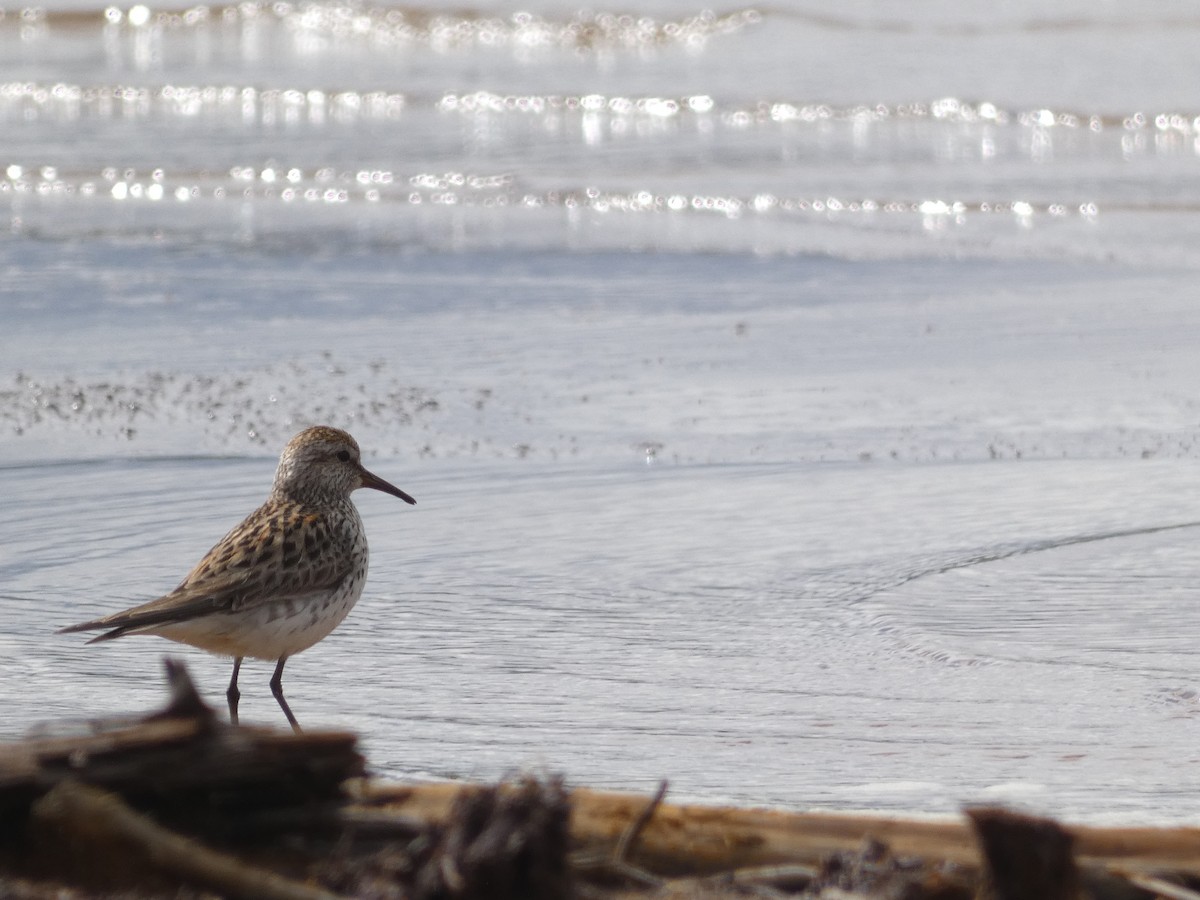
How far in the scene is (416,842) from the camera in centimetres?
287

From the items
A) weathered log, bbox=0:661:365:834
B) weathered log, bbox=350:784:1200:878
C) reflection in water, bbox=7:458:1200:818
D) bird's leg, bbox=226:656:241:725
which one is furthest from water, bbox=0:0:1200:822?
weathered log, bbox=0:661:365:834

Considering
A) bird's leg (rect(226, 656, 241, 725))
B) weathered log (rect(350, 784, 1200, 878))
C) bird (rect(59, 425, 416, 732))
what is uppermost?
bird (rect(59, 425, 416, 732))

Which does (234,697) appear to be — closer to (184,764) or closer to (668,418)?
(184,764)

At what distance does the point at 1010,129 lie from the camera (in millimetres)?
16328

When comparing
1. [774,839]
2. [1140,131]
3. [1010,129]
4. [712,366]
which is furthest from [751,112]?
[774,839]

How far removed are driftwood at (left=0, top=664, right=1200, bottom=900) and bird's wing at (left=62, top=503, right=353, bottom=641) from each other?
1694 mm

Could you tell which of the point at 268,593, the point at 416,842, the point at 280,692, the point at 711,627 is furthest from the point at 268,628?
the point at 416,842

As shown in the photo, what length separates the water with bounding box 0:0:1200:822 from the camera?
498 centimetres

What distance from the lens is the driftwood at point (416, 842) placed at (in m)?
2.69

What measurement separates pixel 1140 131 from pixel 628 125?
14.8 ft

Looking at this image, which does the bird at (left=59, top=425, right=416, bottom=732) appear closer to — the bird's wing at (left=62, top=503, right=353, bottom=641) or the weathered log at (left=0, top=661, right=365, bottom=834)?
the bird's wing at (left=62, top=503, right=353, bottom=641)

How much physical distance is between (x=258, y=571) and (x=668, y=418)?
10.8ft

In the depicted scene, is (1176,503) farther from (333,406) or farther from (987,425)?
(333,406)

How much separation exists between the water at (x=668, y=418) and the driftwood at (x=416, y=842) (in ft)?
4.08
